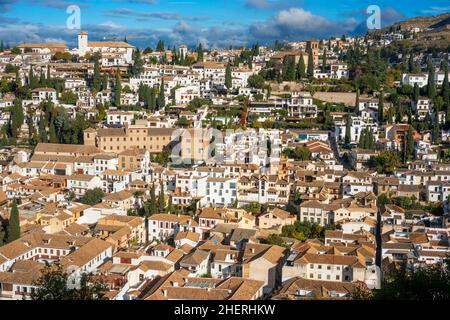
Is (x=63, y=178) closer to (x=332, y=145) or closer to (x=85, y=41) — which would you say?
(x=332, y=145)

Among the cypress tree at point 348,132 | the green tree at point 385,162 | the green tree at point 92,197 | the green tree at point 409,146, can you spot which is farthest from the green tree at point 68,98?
the green tree at point 409,146

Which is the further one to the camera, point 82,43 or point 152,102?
point 82,43

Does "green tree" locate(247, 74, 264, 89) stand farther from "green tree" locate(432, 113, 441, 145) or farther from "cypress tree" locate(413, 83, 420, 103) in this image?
"green tree" locate(432, 113, 441, 145)

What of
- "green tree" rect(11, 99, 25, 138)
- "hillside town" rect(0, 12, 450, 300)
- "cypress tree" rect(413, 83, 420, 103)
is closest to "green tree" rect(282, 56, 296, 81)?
"hillside town" rect(0, 12, 450, 300)

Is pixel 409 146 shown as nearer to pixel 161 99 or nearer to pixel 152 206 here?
pixel 152 206

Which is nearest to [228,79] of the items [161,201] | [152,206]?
[161,201]
